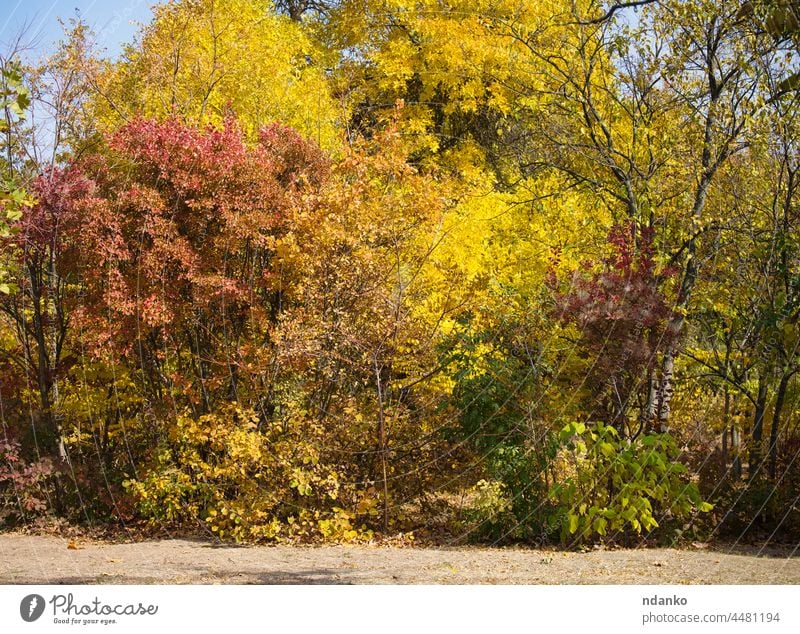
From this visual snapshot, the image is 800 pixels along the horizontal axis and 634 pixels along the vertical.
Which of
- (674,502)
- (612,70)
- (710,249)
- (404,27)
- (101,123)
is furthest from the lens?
(404,27)

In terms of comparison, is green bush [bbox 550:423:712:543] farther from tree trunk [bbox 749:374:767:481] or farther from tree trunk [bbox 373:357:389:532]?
tree trunk [bbox 373:357:389:532]

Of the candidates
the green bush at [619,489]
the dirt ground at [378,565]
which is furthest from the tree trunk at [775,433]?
the dirt ground at [378,565]

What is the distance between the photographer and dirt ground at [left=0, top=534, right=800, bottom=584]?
212 inches

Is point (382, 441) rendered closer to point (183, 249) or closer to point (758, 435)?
point (183, 249)

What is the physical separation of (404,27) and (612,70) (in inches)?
252

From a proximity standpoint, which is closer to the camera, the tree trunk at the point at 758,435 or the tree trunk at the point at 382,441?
the tree trunk at the point at 758,435

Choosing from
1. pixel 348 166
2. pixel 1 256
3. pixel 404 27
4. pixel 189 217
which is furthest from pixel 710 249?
pixel 404 27

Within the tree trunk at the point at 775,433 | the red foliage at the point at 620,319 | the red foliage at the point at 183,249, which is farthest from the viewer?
the red foliage at the point at 183,249

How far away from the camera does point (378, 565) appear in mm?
6016

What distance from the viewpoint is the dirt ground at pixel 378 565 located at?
5.38m

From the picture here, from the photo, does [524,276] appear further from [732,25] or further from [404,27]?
[404,27]

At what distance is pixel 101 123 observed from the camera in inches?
380

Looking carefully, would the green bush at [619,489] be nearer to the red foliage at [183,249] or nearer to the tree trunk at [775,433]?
the tree trunk at [775,433]

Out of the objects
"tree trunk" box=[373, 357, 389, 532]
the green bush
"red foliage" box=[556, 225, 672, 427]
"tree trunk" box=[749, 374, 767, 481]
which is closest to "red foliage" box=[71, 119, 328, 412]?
"tree trunk" box=[373, 357, 389, 532]
